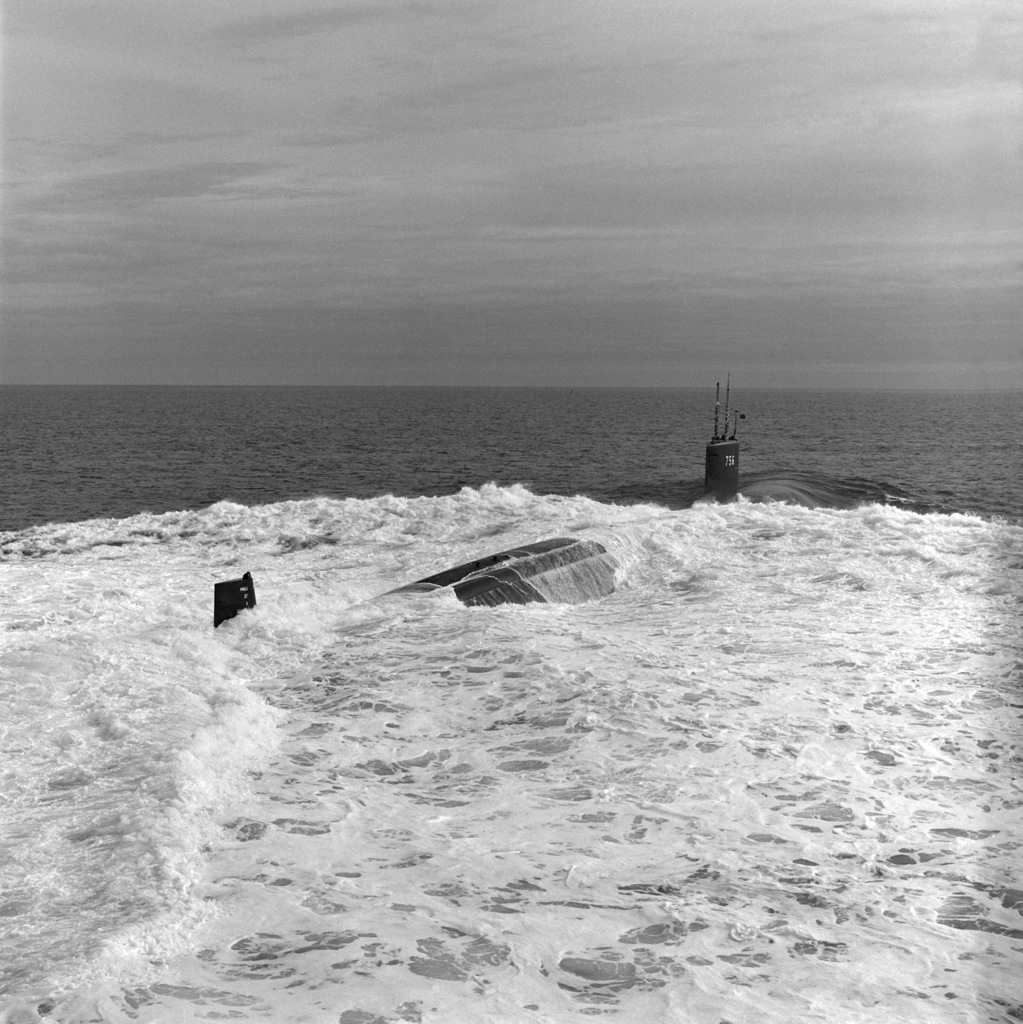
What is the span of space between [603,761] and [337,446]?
63.2 metres

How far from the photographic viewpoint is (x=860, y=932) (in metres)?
8.01

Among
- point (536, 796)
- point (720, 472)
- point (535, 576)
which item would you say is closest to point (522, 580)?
point (535, 576)

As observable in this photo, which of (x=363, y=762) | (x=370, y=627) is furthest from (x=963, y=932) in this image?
(x=370, y=627)

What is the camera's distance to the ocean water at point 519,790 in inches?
290

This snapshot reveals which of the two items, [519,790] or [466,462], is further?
[466,462]

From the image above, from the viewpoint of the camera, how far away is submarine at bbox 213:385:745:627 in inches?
719

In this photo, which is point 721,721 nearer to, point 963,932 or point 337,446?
point 963,932

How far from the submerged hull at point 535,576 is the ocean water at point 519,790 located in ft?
2.09

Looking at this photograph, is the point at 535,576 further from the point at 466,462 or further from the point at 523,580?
the point at 466,462

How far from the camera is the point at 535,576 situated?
70.3 ft

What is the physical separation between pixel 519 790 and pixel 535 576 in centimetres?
1062

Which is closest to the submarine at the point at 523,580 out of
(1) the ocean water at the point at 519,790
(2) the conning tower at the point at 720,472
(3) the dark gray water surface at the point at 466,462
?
(1) the ocean water at the point at 519,790

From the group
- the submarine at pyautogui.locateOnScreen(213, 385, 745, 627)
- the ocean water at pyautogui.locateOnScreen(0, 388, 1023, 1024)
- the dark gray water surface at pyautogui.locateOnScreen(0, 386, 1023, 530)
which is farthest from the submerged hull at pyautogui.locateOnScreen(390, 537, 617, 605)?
the dark gray water surface at pyautogui.locateOnScreen(0, 386, 1023, 530)

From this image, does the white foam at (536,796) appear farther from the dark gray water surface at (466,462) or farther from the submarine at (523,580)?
the dark gray water surface at (466,462)
